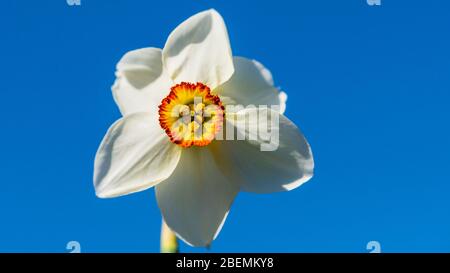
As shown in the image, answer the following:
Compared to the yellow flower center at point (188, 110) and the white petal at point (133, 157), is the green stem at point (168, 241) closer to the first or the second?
the white petal at point (133, 157)

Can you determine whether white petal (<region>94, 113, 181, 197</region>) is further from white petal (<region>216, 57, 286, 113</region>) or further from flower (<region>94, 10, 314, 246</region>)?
white petal (<region>216, 57, 286, 113</region>)

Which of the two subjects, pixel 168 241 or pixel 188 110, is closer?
pixel 168 241

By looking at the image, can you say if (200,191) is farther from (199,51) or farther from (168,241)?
(199,51)

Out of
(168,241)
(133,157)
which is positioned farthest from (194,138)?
(168,241)

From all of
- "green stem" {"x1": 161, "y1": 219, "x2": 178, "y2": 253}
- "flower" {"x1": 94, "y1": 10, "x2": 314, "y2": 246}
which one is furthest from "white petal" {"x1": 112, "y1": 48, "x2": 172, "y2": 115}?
"green stem" {"x1": 161, "y1": 219, "x2": 178, "y2": 253}

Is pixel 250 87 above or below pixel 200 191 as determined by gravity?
above

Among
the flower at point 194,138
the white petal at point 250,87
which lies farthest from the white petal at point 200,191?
the white petal at point 250,87
